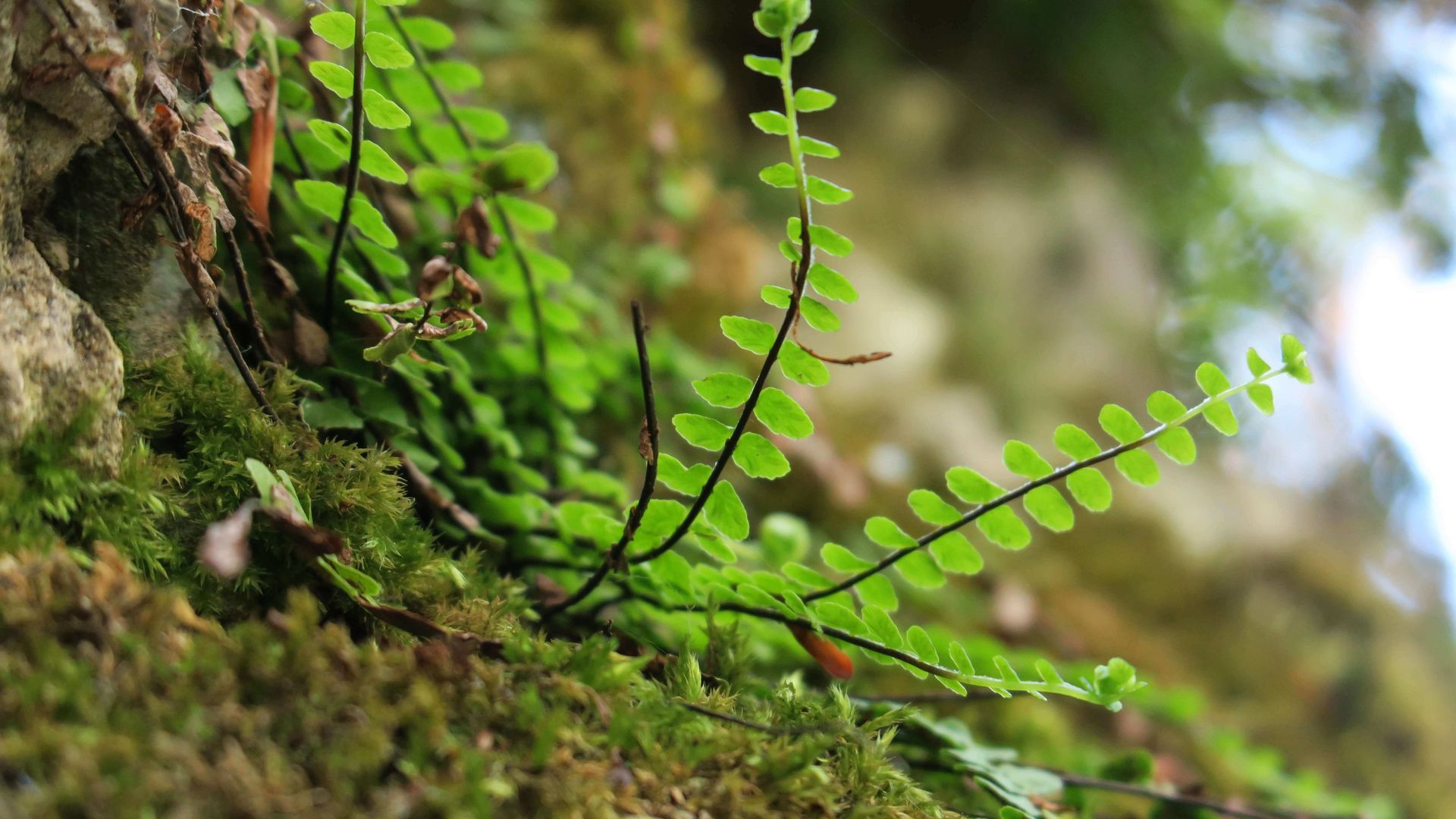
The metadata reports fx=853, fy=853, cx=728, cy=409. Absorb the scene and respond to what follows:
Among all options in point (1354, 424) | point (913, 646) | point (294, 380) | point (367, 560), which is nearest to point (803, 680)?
point (913, 646)

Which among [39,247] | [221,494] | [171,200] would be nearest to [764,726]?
[221,494]

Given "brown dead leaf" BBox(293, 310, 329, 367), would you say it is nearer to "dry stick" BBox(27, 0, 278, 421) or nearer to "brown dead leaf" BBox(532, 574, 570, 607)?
"dry stick" BBox(27, 0, 278, 421)

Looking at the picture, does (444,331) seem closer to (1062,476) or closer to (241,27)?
(241,27)

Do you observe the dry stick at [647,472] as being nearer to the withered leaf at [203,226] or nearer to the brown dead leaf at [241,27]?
the withered leaf at [203,226]

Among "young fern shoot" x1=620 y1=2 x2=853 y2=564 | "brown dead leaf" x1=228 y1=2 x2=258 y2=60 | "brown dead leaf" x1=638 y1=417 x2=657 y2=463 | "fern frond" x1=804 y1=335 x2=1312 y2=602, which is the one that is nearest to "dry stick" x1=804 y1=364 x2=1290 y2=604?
"fern frond" x1=804 y1=335 x2=1312 y2=602

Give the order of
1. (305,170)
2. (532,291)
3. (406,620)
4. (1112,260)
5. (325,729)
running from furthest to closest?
(1112,260) < (532,291) < (305,170) < (406,620) < (325,729)

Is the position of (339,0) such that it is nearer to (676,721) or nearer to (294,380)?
(294,380)

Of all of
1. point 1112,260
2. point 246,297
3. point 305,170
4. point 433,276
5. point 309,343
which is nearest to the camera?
point 433,276
